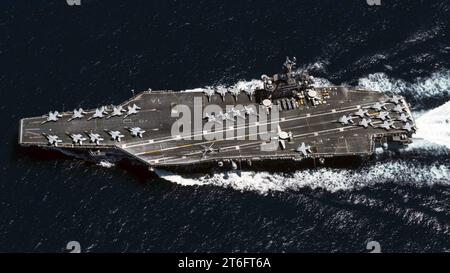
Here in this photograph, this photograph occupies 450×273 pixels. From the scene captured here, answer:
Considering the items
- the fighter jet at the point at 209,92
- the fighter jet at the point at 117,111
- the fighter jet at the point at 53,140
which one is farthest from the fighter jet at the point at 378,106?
the fighter jet at the point at 53,140

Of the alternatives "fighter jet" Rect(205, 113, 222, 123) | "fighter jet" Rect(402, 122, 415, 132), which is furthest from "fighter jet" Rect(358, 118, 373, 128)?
"fighter jet" Rect(205, 113, 222, 123)

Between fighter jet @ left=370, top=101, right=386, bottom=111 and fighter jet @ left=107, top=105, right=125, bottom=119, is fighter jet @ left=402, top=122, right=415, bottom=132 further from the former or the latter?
fighter jet @ left=107, top=105, right=125, bottom=119

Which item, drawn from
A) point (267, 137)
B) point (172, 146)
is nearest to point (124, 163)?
point (172, 146)

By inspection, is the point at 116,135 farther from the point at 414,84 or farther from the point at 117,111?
the point at 414,84

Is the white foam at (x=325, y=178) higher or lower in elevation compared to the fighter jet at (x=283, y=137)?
lower

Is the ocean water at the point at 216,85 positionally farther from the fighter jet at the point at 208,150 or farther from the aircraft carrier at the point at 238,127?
the fighter jet at the point at 208,150

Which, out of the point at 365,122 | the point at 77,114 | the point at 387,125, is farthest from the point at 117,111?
the point at 387,125
